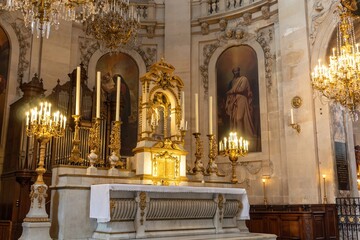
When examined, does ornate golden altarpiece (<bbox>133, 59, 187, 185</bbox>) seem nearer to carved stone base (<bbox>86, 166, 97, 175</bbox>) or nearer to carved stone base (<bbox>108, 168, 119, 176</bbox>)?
carved stone base (<bbox>108, 168, 119, 176</bbox>)

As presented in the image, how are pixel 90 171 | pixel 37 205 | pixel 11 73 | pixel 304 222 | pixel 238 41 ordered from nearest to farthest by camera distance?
1. pixel 37 205
2. pixel 90 171
3. pixel 304 222
4. pixel 11 73
5. pixel 238 41

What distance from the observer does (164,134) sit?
28.1 ft

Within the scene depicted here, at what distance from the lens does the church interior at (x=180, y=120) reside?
24.1 feet

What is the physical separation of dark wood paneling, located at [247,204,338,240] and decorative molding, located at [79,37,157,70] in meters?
7.19

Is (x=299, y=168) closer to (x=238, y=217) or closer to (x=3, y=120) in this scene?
(x=238, y=217)

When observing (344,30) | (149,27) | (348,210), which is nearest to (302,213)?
(348,210)

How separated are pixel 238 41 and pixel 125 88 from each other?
14.4 feet

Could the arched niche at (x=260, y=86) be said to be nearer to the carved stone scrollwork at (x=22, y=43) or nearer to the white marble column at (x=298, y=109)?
the white marble column at (x=298, y=109)

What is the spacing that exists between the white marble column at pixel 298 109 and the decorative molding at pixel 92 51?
196 inches

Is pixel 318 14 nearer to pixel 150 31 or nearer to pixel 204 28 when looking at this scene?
pixel 204 28

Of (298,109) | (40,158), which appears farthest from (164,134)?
(298,109)

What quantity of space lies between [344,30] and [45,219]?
282 inches

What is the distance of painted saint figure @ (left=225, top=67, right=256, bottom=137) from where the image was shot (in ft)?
44.8

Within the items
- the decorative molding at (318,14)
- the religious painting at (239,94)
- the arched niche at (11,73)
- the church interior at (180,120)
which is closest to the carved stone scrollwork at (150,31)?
the church interior at (180,120)
